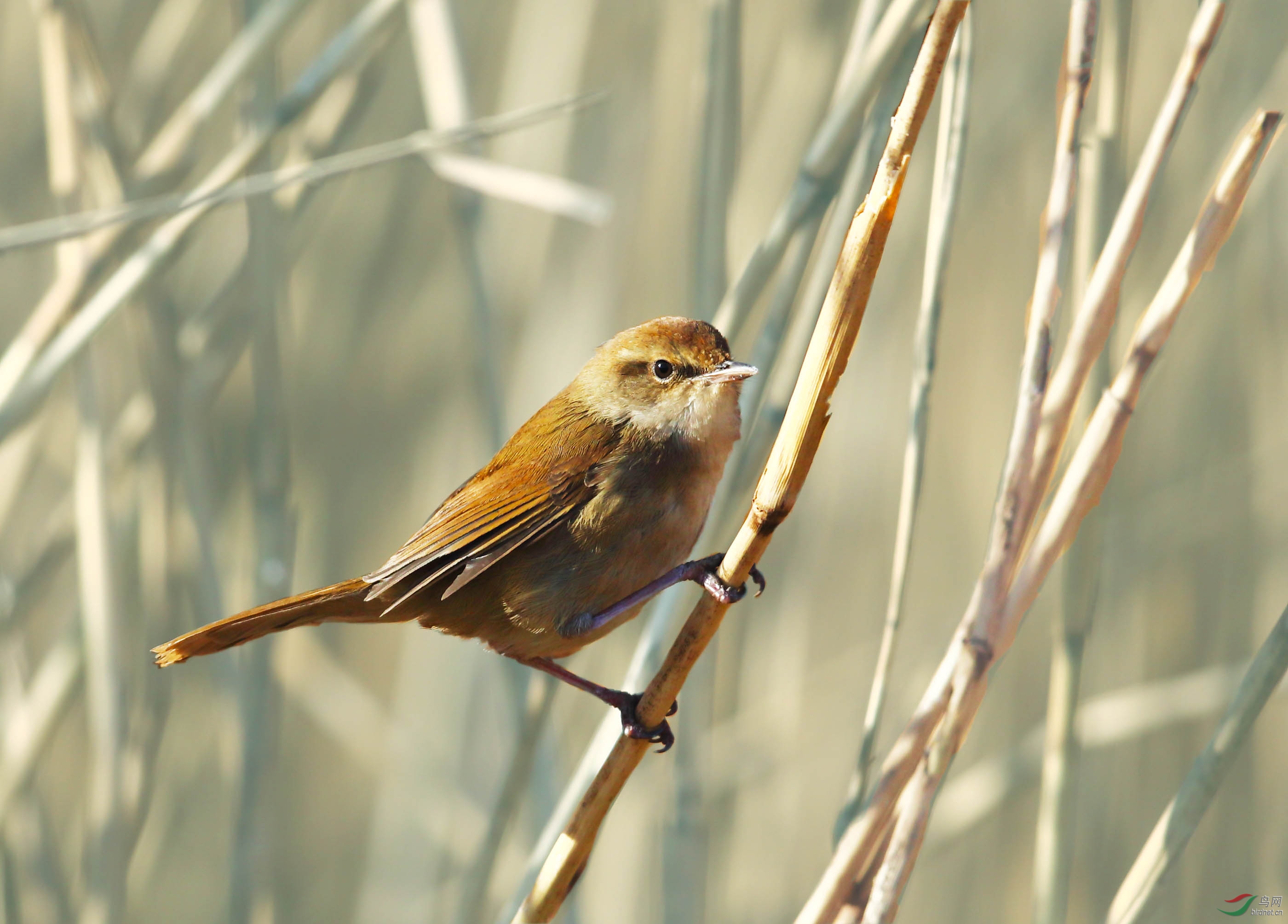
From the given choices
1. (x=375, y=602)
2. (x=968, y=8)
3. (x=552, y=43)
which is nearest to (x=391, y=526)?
(x=552, y=43)

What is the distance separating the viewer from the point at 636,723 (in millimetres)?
1323

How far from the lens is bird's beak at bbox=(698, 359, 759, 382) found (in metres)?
1.61

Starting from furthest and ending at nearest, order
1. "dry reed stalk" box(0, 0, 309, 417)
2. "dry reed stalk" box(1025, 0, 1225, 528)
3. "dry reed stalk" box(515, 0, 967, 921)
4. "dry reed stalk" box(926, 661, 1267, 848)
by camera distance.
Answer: "dry reed stalk" box(926, 661, 1267, 848)
"dry reed stalk" box(0, 0, 309, 417)
"dry reed stalk" box(1025, 0, 1225, 528)
"dry reed stalk" box(515, 0, 967, 921)

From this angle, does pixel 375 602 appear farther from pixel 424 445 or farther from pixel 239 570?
pixel 424 445

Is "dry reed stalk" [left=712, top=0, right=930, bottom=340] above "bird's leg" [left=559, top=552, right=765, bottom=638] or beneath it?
above

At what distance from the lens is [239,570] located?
2.46 metres

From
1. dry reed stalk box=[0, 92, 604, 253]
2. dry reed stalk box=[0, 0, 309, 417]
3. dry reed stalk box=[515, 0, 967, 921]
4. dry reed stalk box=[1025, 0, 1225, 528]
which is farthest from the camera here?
dry reed stalk box=[0, 0, 309, 417]

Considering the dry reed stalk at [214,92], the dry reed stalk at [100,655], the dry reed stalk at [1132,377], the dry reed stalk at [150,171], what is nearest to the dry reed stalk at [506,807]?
the dry reed stalk at [100,655]

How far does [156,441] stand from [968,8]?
169cm

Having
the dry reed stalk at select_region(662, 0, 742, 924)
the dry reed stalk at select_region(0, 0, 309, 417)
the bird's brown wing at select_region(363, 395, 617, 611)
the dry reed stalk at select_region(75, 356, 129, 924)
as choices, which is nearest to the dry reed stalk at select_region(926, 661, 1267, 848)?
the dry reed stalk at select_region(662, 0, 742, 924)

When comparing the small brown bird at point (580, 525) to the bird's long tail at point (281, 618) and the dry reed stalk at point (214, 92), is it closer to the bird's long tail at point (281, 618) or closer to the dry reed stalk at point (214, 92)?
the bird's long tail at point (281, 618)

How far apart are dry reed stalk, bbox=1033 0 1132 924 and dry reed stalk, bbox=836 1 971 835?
0.20 metres

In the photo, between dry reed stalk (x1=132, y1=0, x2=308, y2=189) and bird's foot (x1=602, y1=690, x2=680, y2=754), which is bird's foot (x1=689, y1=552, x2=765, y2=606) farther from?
dry reed stalk (x1=132, y1=0, x2=308, y2=189)

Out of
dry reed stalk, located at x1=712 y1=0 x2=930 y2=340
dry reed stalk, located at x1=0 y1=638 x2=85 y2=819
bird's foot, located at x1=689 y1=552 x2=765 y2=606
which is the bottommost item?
bird's foot, located at x1=689 y1=552 x2=765 y2=606
